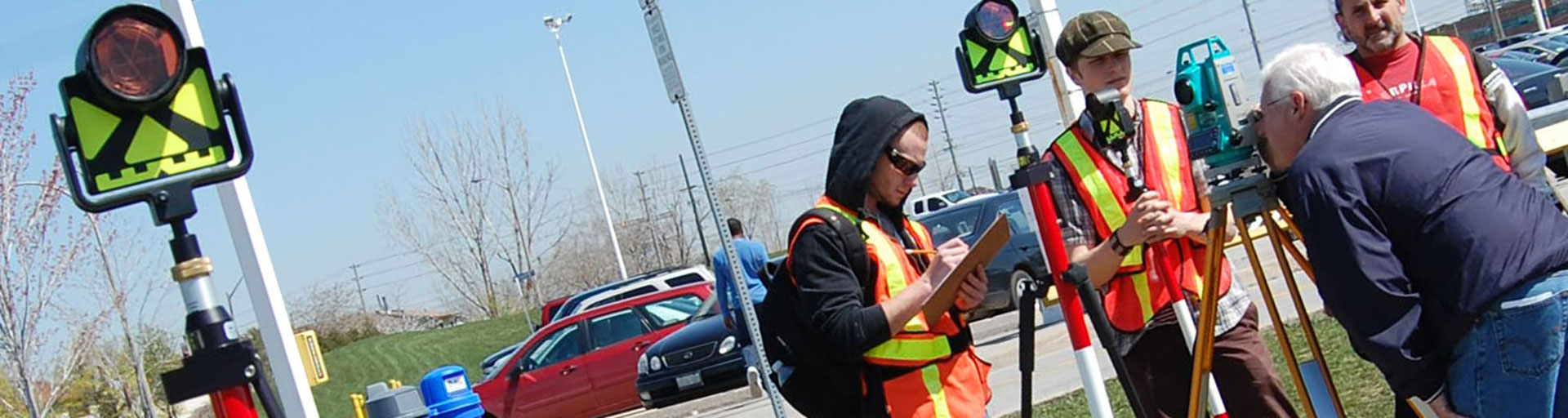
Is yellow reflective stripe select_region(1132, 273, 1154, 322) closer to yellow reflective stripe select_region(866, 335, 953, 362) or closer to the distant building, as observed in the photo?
yellow reflective stripe select_region(866, 335, 953, 362)

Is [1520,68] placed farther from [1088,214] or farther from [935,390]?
[935,390]

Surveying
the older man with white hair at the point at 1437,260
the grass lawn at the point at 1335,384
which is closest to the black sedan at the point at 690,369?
the grass lawn at the point at 1335,384

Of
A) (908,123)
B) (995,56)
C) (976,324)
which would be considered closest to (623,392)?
(976,324)

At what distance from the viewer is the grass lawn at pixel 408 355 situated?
37250 mm

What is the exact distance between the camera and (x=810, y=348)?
155 inches

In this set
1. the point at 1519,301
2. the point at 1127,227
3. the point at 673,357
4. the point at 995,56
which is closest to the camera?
the point at 1519,301

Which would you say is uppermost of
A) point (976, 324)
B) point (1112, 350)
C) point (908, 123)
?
point (908, 123)

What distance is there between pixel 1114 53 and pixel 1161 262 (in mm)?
608

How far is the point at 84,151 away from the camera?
10.6 feet

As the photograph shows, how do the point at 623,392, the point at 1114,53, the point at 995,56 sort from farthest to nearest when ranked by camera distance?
1. the point at 623,392
2. the point at 995,56
3. the point at 1114,53

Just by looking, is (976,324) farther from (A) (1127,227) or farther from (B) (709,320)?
(A) (1127,227)

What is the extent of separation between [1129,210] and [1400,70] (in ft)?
2.67

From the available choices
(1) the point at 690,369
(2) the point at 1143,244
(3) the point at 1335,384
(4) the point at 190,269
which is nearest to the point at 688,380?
(1) the point at 690,369

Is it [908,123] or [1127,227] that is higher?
[908,123]
